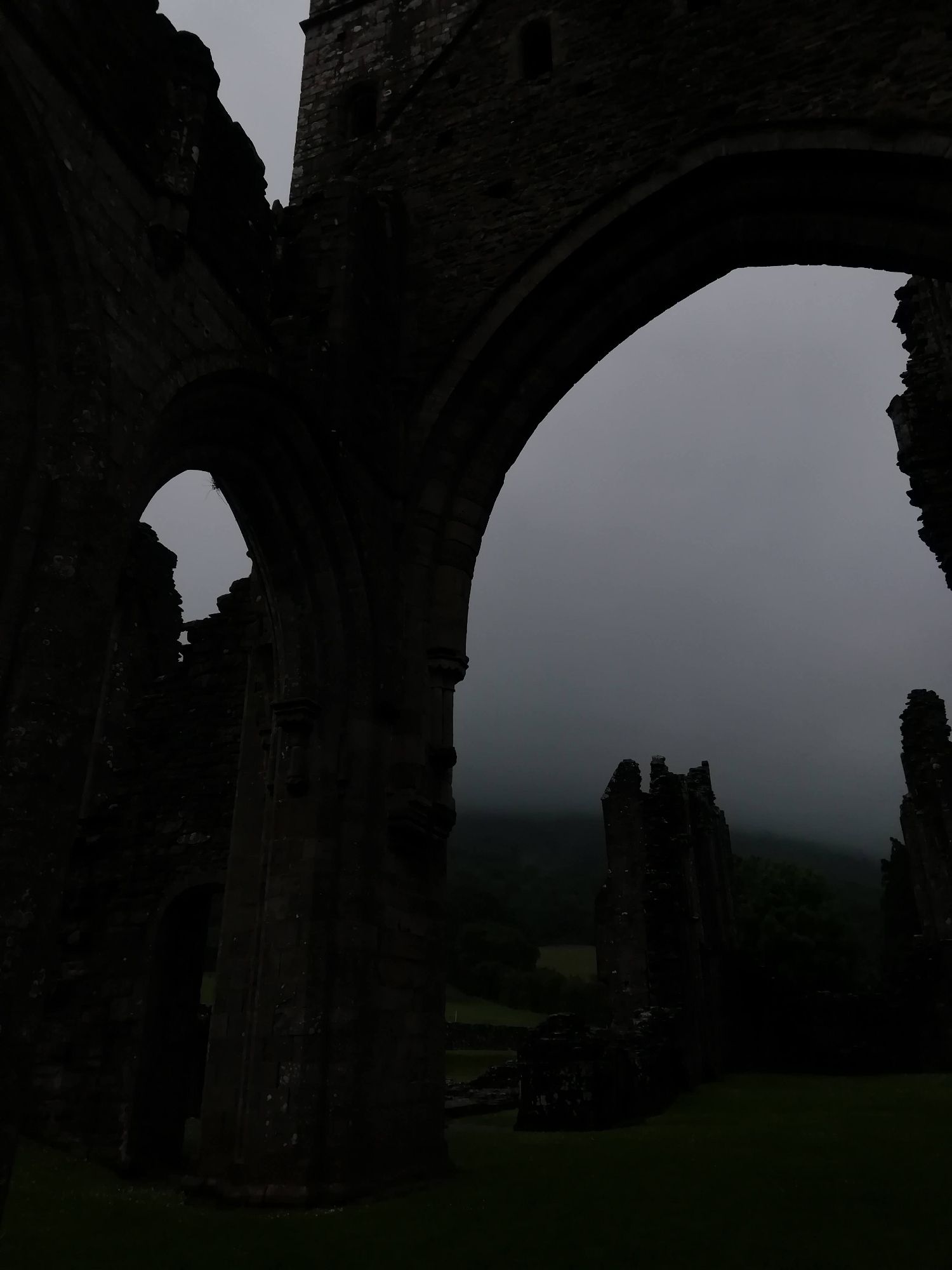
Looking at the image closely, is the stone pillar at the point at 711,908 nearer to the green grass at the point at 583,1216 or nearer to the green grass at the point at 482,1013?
the green grass at the point at 482,1013

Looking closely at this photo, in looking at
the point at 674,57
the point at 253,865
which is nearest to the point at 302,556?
the point at 253,865

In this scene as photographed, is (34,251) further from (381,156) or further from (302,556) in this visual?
(381,156)

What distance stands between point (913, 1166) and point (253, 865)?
494 centimetres

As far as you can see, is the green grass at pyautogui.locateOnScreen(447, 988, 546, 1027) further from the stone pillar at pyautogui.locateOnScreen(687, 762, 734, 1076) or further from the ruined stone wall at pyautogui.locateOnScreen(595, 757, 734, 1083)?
the stone pillar at pyautogui.locateOnScreen(687, 762, 734, 1076)

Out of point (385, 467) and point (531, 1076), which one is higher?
point (385, 467)

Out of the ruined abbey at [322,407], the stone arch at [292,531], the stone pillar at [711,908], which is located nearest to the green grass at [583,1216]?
the ruined abbey at [322,407]

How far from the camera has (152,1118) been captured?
→ 8.91 meters

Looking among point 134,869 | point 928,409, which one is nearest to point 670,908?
point 134,869

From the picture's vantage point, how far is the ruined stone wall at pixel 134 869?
897 centimetres

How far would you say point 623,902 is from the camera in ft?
79.9

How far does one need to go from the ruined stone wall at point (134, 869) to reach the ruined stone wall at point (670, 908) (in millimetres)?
8092

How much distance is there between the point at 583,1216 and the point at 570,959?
54473 mm

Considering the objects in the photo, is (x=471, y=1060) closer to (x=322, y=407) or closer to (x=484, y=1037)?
(x=484, y=1037)

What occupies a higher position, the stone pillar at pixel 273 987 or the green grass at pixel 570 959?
the green grass at pixel 570 959
